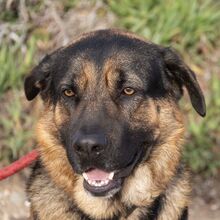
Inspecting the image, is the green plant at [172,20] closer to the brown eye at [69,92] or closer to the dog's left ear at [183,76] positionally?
the dog's left ear at [183,76]

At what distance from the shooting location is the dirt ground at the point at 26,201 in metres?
5.97

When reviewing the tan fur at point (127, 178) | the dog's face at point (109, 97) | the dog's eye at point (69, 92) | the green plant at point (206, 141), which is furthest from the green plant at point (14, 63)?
the dog's eye at point (69, 92)

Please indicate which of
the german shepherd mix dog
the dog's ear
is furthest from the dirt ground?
the dog's ear

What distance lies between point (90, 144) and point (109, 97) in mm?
398

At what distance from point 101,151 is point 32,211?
0.85 m

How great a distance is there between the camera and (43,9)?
685 cm

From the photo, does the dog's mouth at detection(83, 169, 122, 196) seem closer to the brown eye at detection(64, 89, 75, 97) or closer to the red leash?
the brown eye at detection(64, 89, 75, 97)

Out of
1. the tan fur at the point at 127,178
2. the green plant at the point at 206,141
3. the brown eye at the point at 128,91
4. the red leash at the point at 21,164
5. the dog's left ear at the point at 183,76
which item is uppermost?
the dog's left ear at the point at 183,76

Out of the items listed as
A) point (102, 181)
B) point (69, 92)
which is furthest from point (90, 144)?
point (69, 92)

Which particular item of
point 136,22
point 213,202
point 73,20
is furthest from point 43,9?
point 213,202

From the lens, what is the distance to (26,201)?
19.4ft

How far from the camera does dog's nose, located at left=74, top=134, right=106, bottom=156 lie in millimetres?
3863

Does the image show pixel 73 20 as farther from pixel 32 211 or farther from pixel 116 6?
pixel 32 211

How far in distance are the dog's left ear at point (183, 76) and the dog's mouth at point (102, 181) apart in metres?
0.59
